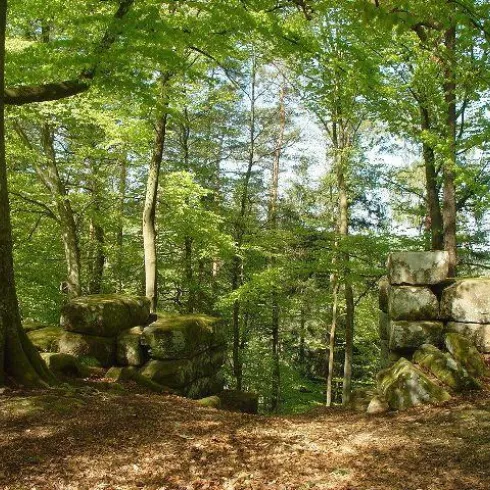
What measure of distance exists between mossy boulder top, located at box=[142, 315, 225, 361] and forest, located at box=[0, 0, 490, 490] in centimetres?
7

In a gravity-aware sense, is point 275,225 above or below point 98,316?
above

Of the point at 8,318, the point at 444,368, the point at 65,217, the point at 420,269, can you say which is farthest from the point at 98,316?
the point at 444,368

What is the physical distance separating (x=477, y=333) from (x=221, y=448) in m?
6.43

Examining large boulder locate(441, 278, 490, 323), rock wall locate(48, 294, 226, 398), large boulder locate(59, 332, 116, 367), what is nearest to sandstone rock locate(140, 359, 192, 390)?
rock wall locate(48, 294, 226, 398)

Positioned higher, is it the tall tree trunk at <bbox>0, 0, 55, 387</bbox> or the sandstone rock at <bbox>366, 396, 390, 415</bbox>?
the tall tree trunk at <bbox>0, 0, 55, 387</bbox>

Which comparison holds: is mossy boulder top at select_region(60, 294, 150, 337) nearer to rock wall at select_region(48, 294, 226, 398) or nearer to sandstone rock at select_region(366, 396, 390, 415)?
rock wall at select_region(48, 294, 226, 398)

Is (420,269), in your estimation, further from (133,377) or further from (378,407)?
(133,377)

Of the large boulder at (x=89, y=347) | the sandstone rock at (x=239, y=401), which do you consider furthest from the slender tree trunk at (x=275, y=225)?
the large boulder at (x=89, y=347)

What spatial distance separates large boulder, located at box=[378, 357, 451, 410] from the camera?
7562 millimetres

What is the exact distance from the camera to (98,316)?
37.8ft

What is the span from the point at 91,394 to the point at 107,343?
→ 4.27m

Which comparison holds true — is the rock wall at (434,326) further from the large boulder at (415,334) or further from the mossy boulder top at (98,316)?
the mossy boulder top at (98,316)

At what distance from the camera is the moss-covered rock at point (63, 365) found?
→ 877 centimetres

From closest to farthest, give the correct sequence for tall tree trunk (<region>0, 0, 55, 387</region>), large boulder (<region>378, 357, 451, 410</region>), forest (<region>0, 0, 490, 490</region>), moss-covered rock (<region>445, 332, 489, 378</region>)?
forest (<region>0, 0, 490, 490</region>)
tall tree trunk (<region>0, 0, 55, 387</region>)
large boulder (<region>378, 357, 451, 410</region>)
moss-covered rock (<region>445, 332, 489, 378</region>)
